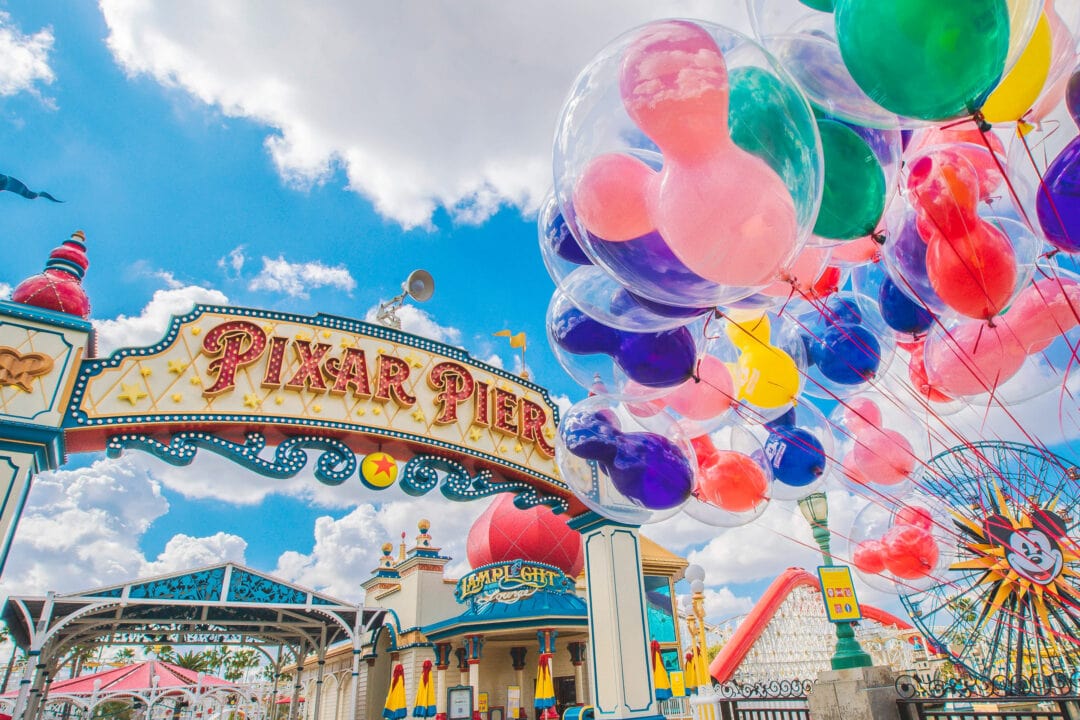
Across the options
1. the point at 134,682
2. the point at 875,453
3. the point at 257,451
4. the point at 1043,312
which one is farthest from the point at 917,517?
the point at 134,682

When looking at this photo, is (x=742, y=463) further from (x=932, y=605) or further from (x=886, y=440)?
(x=932, y=605)

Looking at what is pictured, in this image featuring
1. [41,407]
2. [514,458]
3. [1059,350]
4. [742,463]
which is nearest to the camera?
[1059,350]

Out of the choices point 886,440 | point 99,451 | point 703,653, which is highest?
point 99,451

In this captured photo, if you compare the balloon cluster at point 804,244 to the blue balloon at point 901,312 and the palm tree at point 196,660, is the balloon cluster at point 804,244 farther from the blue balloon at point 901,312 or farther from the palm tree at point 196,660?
the palm tree at point 196,660

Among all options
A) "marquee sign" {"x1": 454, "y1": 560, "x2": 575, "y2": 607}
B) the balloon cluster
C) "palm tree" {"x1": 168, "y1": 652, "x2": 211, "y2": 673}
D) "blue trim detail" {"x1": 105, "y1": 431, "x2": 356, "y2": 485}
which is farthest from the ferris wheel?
"palm tree" {"x1": 168, "y1": 652, "x2": 211, "y2": 673}

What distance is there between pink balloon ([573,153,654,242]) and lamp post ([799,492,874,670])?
4.09 meters

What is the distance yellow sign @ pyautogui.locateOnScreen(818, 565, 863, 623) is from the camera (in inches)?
242

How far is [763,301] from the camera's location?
99.8 inches

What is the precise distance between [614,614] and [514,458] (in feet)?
6.36

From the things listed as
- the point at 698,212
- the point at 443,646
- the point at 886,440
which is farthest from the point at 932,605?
the point at 443,646

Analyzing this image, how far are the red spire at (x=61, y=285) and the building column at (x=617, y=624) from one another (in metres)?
5.49

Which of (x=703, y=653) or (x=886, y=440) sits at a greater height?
(x=886, y=440)

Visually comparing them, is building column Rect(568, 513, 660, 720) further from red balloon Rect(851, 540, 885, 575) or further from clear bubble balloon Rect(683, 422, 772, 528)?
clear bubble balloon Rect(683, 422, 772, 528)

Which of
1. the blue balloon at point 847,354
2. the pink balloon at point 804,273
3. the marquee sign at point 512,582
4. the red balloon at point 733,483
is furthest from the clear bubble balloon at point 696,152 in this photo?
the marquee sign at point 512,582
